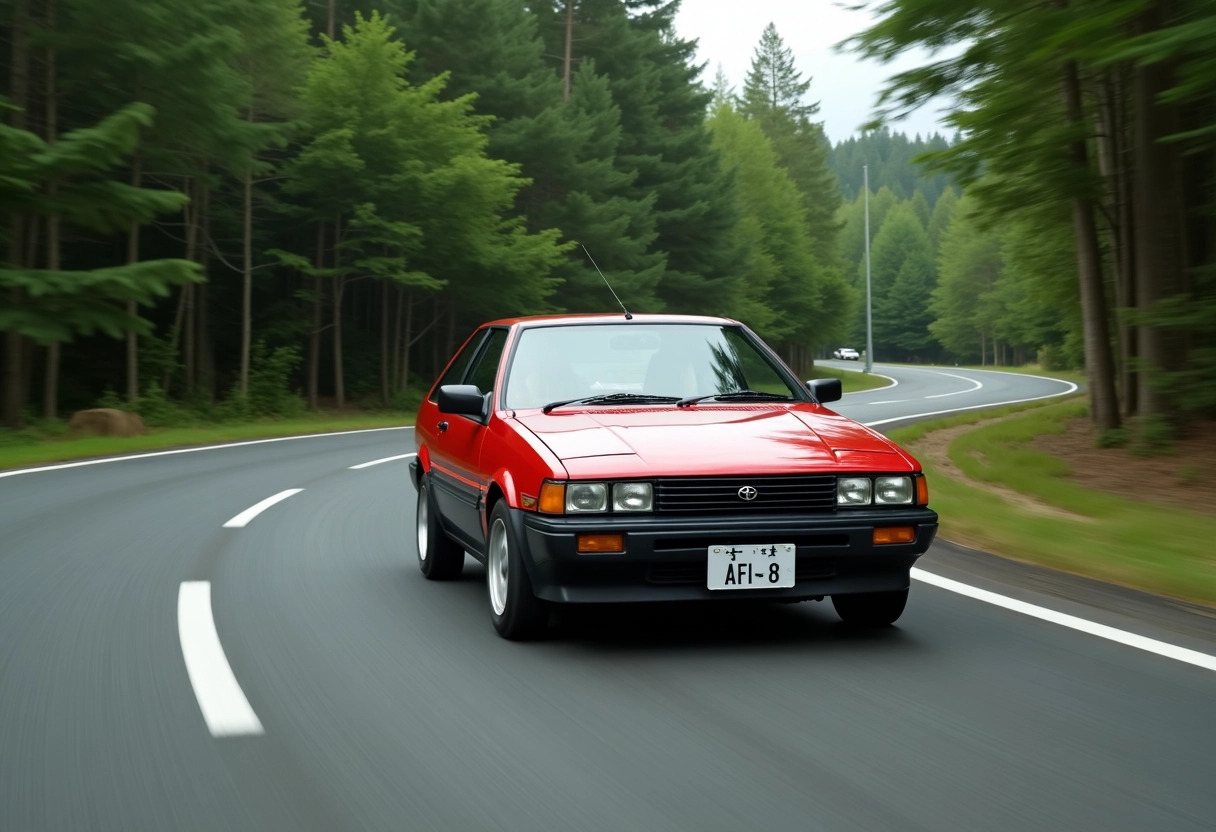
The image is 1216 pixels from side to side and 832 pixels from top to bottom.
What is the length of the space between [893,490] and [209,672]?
10.0 feet

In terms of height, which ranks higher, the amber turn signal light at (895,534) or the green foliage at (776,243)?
the green foliage at (776,243)

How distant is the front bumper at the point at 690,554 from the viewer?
230 inches

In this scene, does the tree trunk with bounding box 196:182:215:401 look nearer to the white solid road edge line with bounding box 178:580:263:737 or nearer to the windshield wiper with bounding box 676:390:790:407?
the white solid road edge line with bounding box 178:580:263:737

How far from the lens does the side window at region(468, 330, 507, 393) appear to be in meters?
7.72

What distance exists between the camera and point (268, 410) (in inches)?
1361

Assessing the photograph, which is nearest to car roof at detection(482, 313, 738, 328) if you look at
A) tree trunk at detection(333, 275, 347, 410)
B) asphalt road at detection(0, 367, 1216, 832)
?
asphalt road at detection(0, 367, 1216, 832)

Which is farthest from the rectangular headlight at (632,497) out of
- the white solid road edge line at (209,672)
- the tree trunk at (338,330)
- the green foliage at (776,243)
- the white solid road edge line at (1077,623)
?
the green foliage at (776,243)

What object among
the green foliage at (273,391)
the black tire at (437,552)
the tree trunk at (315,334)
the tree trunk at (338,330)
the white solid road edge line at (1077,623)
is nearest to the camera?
the white solid road edge line at (1077,623)

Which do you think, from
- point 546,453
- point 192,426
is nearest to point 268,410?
point 192,426

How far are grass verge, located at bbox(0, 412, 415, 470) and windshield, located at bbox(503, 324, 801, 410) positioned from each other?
12.5m

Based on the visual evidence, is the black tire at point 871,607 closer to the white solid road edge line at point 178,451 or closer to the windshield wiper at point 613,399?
the windshield wiper at point 613,399

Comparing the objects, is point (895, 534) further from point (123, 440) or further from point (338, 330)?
point (338, 330)

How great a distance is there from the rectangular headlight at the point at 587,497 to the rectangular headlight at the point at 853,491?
1.05 metres

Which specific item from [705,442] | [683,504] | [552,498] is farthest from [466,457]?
[683,504]
